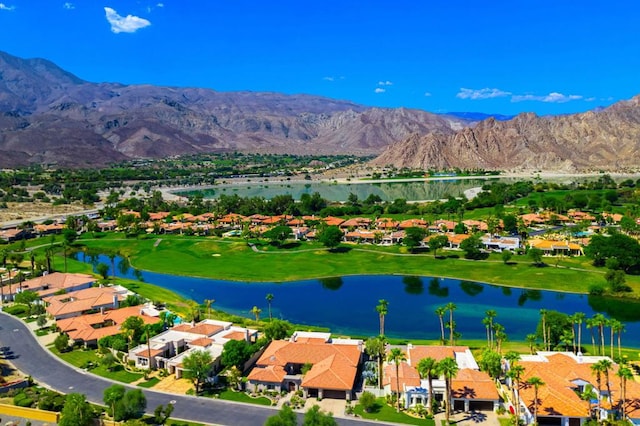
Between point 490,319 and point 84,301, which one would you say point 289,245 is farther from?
point 490,319

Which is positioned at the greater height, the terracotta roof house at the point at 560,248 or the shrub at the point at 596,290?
the terracotta roof house at the point at 560,248

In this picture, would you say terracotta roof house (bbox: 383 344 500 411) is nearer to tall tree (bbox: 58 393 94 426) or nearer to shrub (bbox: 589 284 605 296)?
tall tree (bbox: 58 393 94 426)

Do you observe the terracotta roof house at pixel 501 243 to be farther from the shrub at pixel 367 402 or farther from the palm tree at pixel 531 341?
the shrub at pixel 367 402

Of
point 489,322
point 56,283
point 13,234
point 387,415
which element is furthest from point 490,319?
point 13,234

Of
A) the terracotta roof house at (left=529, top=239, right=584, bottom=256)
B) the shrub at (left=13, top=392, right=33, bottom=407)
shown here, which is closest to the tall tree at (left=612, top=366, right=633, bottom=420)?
the shrub at (left=13, top=392, right=33, bottom=407)

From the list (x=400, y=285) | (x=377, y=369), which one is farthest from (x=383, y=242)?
(x=377, y=369)

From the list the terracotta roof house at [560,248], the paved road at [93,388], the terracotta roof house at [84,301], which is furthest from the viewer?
the terracotta roof house at [560,248]

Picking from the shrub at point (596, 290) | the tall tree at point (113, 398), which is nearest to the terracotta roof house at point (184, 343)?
the tall tree at point (113, 398)
